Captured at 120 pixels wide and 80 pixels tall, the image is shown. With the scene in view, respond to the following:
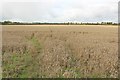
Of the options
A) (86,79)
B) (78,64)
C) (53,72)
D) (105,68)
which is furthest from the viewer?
(78,64)

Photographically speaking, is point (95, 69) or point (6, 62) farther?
point (6, 62)

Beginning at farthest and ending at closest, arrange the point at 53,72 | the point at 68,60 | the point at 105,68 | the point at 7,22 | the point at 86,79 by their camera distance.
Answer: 1. the point at 7,22
2. the point at 68,60
3. the point at 105,68
4. the point at 53,72
5. the point at 86,79

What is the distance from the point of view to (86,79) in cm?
1011

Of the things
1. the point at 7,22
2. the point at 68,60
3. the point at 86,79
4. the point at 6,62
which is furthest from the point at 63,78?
the point at 7,22

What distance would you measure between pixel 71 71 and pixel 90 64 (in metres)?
1.53

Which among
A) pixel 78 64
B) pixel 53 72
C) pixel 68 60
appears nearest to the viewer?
pixel 53 72

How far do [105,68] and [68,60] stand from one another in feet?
8.12

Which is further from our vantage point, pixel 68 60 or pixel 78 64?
pixel 68 60

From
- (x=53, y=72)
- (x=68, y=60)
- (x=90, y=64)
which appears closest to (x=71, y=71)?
(x=53, y=72)

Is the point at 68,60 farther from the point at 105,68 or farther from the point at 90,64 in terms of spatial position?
the point at 105,68

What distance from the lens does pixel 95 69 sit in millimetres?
11430

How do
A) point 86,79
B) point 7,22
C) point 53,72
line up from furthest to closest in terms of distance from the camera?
point 7,22
point 53,72
point 86,79

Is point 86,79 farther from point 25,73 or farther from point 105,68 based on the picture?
point 25,73

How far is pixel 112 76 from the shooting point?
1054 cm
